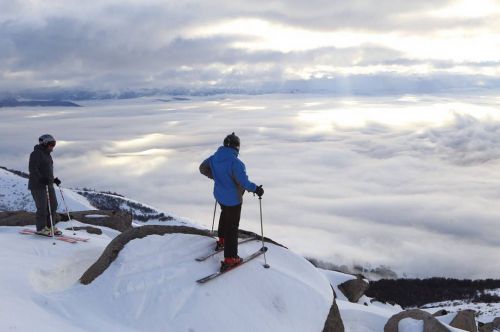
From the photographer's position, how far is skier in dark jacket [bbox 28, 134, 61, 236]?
580 inches

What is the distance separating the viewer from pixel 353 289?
115 feet

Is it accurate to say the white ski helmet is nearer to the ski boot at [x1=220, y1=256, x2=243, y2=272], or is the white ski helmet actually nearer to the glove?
the ski boot at [x1=220, y1=256, x2=243, y2=272]

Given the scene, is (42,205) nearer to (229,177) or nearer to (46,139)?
(46,139)

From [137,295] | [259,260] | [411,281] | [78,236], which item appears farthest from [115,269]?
[411,281]

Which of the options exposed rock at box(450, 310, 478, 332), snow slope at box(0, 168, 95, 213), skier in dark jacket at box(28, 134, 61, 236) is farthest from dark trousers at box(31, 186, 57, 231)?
snow slope at box(0, 168, 95, 213)

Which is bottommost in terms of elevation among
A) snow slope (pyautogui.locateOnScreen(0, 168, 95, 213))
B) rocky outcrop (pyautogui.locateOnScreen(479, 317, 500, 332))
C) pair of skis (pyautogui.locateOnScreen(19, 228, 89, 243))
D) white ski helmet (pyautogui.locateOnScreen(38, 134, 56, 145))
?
snow slope (pyautogui.locateOnScreen(0, 168, 95, 213))

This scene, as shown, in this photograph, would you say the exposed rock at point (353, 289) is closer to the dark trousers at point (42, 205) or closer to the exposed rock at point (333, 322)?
the exposed rock at point (333, 322)

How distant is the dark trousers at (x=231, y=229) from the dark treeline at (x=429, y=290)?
98.6 meters

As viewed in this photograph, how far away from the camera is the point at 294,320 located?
1066 cm

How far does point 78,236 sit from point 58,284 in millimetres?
5365

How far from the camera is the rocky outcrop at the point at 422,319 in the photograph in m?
16.9

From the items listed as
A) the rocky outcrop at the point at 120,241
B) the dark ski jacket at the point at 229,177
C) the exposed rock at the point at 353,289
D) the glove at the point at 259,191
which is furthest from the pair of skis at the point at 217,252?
the exposed rock at the point at 353,289

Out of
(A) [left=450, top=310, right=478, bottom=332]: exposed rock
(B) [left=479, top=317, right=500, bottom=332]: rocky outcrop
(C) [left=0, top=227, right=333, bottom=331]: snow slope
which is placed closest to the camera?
(C) [left=0, top=227, right=333, bottom=331]: snow slope

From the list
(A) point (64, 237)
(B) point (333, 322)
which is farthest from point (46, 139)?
(B) point (333, 322)
